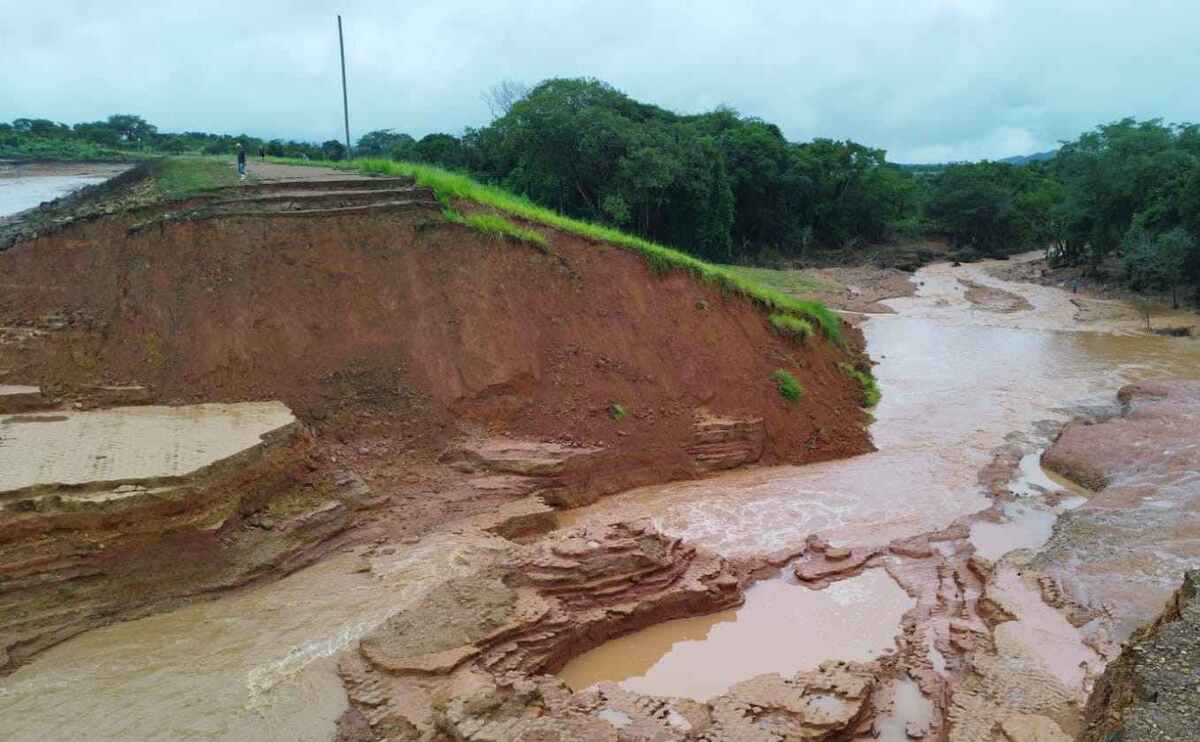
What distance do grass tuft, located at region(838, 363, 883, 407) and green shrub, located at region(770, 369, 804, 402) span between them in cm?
241

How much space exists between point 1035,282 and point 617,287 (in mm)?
29302

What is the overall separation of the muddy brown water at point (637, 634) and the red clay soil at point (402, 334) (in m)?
1.15

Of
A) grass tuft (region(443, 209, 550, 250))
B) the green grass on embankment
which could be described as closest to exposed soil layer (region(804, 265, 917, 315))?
grass tuft (region(443, 209, 550, 250))

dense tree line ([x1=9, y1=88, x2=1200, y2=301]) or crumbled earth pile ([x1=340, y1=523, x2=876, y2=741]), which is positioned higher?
dense tree line ([x1=9, y1=88, x2=1200, y2=301])

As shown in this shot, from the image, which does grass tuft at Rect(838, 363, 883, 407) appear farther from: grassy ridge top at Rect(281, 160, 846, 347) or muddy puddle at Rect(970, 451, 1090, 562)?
muddy puddle at Rect(970, 451, 1090, 562)

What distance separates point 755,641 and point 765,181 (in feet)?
112

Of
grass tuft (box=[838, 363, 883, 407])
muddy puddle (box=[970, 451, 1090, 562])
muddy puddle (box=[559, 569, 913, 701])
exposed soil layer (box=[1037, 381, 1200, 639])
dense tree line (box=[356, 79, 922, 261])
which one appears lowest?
muddy puddle (box=[559, 569, 913, 701])

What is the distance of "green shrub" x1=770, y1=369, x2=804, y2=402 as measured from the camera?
1341cm

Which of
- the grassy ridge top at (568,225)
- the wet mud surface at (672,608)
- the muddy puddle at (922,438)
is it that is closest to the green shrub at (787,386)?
the wet mud surface at (672,608)

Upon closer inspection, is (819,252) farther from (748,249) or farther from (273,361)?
(273,361)

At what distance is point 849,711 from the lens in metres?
6.07

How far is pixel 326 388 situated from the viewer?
10266mm

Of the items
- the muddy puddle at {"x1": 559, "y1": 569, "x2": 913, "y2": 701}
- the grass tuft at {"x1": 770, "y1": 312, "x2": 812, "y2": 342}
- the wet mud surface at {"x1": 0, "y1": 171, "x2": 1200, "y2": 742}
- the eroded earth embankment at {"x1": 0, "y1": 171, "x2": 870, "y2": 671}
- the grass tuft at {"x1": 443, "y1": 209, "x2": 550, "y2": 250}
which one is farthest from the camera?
the grass tuft at {"x1": 770, "y1": 312, "x2": 812, "y2": 342}

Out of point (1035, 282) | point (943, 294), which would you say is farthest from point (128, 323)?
point (1035, 282)
